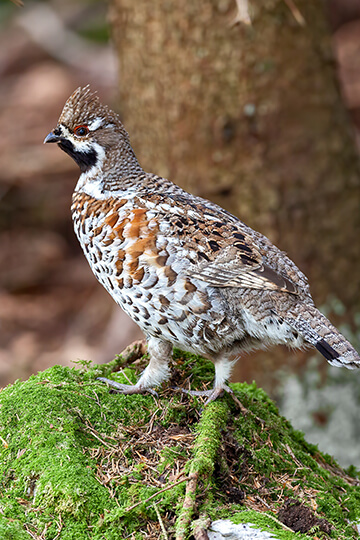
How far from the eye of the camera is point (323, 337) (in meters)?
3.90

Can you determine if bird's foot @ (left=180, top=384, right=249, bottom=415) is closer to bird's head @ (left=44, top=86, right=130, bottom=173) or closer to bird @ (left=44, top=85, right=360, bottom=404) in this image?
bird @ (left=44, top=85, right=360, bottom=404)

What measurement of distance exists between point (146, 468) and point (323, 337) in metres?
1.30

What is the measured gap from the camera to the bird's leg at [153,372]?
13.6 feet

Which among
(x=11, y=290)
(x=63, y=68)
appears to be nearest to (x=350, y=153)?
(x=11, y=290)

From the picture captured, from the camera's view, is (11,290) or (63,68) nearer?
(11,290)

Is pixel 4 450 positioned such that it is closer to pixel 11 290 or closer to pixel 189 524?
pixel 189 524

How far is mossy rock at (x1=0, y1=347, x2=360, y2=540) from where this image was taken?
3.21 m

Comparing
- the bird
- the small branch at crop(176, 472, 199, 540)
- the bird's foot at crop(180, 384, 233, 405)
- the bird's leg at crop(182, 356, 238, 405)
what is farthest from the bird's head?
the small branch at crop(176, 472, 199, 540)

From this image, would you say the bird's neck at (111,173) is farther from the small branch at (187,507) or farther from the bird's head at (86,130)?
the small branch at (187,507)

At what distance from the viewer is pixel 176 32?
750cm

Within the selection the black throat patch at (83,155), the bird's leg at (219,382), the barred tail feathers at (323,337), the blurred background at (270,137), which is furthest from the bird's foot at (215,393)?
the blurred background at (270,137)

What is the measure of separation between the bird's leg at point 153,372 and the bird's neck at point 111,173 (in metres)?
1.19

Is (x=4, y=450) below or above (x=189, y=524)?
above

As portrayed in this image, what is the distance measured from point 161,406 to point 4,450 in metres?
0.97
